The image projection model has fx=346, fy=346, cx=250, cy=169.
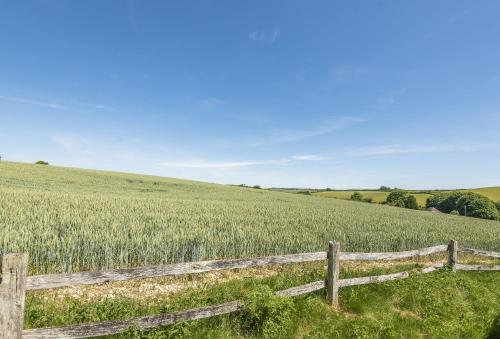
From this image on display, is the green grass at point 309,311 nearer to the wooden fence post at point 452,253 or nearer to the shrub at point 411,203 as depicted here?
the wooden fence post at point 452,253

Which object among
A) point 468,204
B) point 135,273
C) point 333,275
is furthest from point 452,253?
point 468,204

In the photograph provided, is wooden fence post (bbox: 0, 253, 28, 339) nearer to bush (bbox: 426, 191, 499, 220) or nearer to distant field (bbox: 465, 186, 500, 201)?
bush (bbox: 426, 191, 499, 220)

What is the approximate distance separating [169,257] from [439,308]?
25.7 feet

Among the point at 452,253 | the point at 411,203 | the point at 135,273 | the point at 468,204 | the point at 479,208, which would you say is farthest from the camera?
the point at 411,203

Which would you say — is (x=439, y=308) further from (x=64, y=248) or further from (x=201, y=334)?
(x=64, y=248)

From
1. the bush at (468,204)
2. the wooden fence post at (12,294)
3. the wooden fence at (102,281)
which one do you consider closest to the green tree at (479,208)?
the bush at (468,204)

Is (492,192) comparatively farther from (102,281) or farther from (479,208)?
(102,281)

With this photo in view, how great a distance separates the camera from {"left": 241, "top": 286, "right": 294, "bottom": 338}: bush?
6102 millimetres

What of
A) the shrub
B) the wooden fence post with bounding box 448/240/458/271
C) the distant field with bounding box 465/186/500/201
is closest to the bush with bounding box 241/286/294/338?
the wooden fence post with bounding box 448/240/458/271

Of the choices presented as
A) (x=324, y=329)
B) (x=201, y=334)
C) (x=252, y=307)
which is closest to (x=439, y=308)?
(x=324, y=329)

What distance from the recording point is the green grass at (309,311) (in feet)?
20.1

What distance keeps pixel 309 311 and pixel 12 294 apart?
5236 millimetres

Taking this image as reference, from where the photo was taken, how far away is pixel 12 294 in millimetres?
4227

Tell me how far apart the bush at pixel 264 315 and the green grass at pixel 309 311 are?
2 cm
